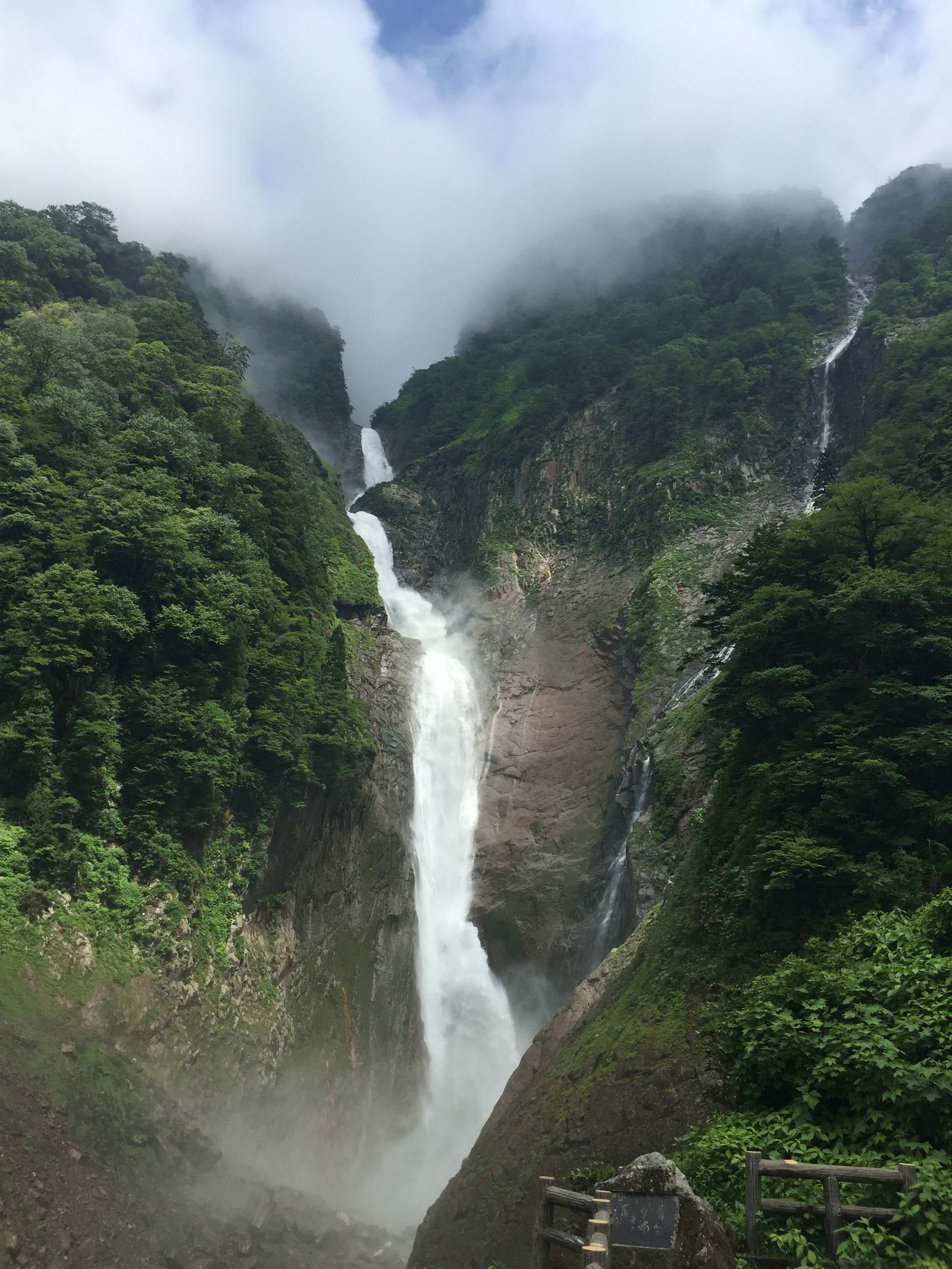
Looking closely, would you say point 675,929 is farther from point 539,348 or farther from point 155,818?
point 539,348

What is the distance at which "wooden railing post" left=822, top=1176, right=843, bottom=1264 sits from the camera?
20.3ft

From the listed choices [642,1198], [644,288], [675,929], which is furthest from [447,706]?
[644,288]

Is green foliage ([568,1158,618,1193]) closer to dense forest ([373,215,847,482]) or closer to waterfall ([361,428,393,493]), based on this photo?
dense forest ([373,215,847,482])

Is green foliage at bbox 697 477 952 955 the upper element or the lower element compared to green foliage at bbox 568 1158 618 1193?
upper

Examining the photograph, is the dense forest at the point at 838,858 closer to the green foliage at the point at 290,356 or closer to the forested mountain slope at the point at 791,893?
the forested mountain slope at the point at 791,893

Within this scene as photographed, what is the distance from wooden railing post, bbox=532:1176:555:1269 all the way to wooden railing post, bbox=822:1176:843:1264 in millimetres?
1991

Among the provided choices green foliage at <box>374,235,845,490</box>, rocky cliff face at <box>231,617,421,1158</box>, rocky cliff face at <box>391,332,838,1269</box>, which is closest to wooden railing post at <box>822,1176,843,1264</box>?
rocky cliff face at <box>391,332,838,1269</box>

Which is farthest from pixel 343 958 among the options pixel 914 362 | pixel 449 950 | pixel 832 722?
pixel 914 362

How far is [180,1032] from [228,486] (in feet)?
56.2

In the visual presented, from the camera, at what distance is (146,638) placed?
2230cm

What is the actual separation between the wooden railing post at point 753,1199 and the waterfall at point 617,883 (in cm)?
1988

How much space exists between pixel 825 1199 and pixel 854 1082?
1715 mm

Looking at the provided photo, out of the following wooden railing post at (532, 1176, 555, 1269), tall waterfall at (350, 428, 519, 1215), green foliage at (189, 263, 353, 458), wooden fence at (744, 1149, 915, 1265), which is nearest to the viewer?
wooden fence at (744, 1149, 915, 1265)

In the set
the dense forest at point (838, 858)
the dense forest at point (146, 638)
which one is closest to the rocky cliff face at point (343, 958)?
the dense forest at point (146, 638)
